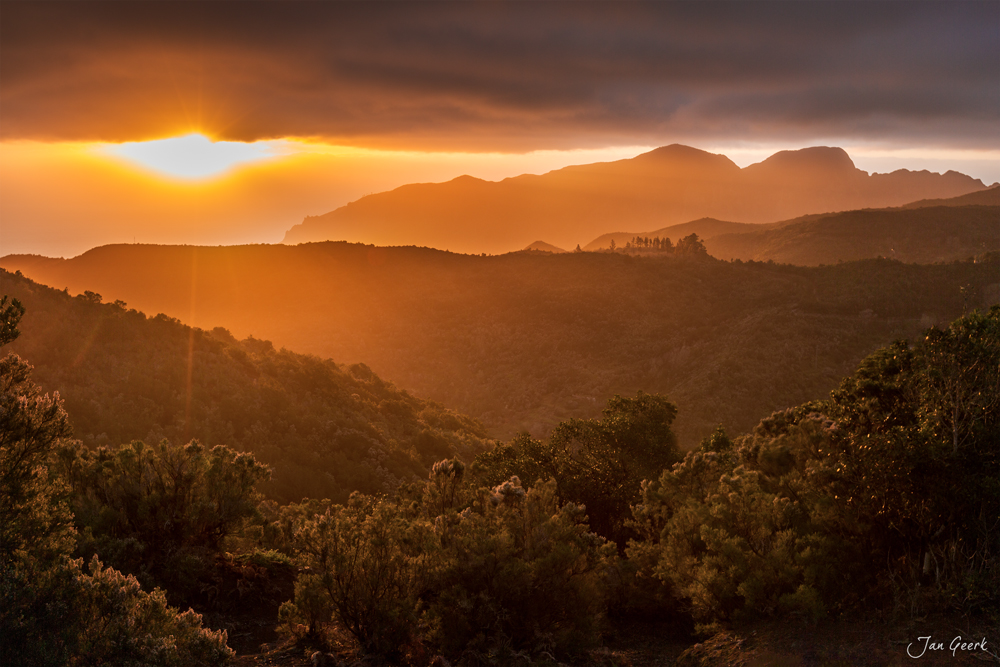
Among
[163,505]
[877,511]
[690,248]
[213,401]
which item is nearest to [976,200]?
[690,248]

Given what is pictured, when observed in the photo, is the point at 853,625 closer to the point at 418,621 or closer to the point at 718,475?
the point at 718,475

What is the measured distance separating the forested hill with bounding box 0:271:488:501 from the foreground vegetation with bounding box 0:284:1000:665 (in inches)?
660

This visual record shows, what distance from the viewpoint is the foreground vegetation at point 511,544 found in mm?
10062

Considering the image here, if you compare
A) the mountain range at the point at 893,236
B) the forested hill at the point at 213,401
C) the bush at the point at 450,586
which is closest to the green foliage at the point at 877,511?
the bush at the point at 450,586

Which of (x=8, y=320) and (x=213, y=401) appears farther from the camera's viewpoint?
(x=213, y=401)

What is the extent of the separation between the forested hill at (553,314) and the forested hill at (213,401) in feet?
62.8

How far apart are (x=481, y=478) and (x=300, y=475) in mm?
13724

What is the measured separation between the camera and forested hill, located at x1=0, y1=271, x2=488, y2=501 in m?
33.2

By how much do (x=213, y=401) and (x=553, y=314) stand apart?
190 ft

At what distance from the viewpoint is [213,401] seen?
3741 centimetres

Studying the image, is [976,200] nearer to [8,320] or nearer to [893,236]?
[893,236]

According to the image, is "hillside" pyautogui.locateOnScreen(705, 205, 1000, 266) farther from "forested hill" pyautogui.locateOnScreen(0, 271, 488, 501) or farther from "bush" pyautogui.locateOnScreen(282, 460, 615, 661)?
"bush" pyautogui.locateOnScreen(282, 460, 615, 661)

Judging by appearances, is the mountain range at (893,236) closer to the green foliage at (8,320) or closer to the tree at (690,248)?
the tree at (690,248)

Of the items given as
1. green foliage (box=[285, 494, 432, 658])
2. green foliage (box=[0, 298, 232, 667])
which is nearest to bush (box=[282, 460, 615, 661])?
green foliage (box=[285, 494, 432, 658])
